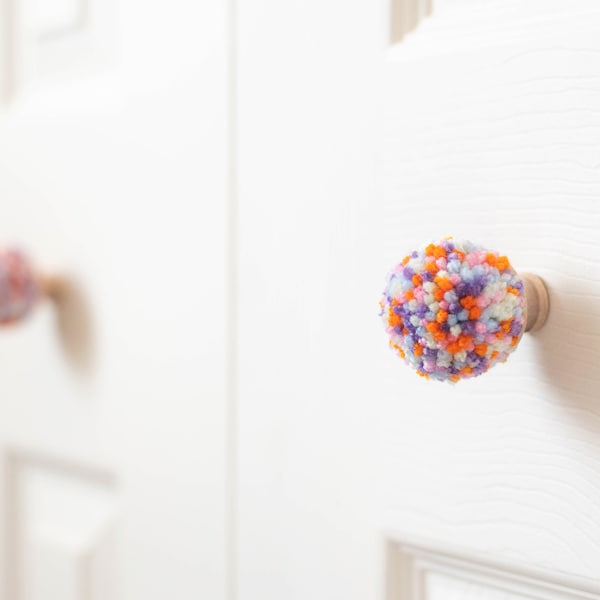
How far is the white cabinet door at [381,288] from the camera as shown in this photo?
0.37 meters

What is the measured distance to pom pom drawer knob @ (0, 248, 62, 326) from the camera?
0.59 metres

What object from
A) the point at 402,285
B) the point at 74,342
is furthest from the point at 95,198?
the point at 402,285

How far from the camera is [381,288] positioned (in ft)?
1.47

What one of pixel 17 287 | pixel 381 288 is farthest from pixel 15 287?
pixel 381 288

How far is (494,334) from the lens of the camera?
1.15 feet

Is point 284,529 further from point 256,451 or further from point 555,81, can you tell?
point 555,81

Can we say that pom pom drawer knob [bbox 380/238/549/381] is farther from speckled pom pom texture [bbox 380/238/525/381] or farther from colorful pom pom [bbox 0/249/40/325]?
colorful pom pom [bbox 0/249/40/325]

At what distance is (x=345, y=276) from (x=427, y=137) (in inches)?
3.3

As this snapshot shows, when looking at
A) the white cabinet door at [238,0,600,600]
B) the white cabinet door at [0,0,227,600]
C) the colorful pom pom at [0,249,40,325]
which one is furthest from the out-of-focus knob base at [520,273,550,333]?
the colorful pom pom at [0,249,40,325]

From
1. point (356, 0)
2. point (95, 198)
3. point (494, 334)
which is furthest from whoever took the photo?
point (95, 198)

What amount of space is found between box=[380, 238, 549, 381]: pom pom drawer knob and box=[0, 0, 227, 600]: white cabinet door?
193mm

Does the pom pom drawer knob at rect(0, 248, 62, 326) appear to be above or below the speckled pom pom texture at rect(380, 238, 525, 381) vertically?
below

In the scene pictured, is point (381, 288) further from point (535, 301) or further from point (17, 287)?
point (17, 287)

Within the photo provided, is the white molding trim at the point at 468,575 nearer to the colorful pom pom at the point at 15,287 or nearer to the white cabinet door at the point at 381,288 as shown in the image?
the white cabinet door at the point at 381,288
